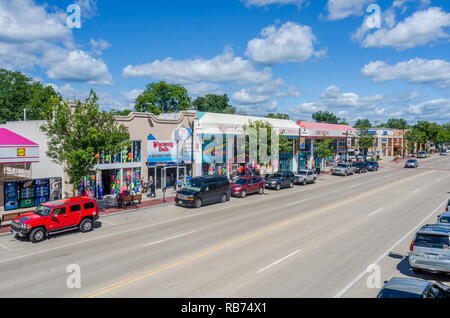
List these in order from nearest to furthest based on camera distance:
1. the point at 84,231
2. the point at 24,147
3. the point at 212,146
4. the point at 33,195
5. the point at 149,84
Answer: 1. the point at 84,231
2. the point at 24,147
3. the point at 33,195
4. the point at 212,146
5. the point at 149,84

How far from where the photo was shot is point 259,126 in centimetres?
3688

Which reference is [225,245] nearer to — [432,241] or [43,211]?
[432,241]

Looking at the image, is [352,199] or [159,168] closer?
[352,199]

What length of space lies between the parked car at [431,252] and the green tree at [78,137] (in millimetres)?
18626

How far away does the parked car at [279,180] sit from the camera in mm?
33969

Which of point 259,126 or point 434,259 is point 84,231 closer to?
point 434,259

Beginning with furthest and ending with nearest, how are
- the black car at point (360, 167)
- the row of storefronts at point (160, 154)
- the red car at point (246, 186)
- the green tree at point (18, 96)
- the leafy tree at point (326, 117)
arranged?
1. the leafy tree at point (326, 117)
2. the green tree at point (18, 96)
3. the black car at point (360, 167)
4. the red car at point (246, 186)
5. the row of storefronts at point (160, 154)

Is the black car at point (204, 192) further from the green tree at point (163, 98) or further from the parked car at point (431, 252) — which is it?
the green tree at point (163, 98)

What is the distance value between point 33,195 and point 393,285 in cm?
2383

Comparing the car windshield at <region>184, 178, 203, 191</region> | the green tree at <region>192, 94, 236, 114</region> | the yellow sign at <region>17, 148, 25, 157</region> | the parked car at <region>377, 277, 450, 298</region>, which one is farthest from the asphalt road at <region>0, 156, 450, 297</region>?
the green tree at <region>192, 94, 236, 114</region>

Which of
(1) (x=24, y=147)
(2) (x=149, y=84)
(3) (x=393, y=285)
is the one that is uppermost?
(2) (x=149, y=84)

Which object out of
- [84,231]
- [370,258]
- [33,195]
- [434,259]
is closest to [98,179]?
[33,195]

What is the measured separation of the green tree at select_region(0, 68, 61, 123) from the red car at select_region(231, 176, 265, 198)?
52482 mm

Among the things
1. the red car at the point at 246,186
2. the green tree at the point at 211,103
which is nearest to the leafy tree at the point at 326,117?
the green tree at the point at 211,103
